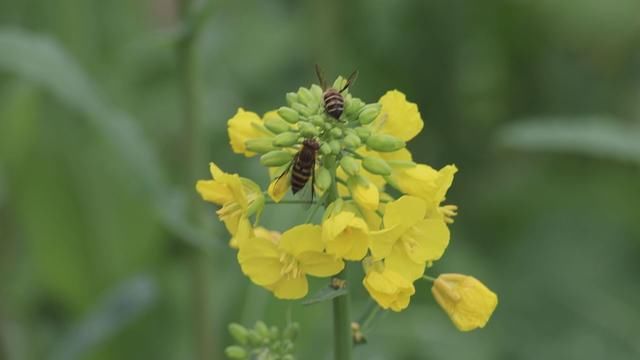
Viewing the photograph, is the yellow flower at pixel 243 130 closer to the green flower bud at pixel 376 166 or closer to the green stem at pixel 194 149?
the green flower bud at pixel 376 166

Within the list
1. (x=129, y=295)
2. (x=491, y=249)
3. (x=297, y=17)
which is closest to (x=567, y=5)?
(x=491, y=249)

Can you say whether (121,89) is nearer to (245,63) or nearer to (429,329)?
(245,63)

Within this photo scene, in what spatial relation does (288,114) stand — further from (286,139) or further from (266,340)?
(266,340)

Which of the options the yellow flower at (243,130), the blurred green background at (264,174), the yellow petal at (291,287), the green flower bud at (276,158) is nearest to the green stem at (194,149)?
the blurred green background at (264,174)

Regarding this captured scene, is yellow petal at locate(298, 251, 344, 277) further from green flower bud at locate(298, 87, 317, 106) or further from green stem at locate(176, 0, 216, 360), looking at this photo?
green stem at locate(176, 0, 216, 360)

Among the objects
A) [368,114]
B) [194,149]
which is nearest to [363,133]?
[368,114]

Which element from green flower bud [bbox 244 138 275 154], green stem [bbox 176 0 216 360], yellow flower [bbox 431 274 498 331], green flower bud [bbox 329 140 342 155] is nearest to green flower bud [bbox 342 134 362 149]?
green flower bud [bbox 329 140 342 155]
